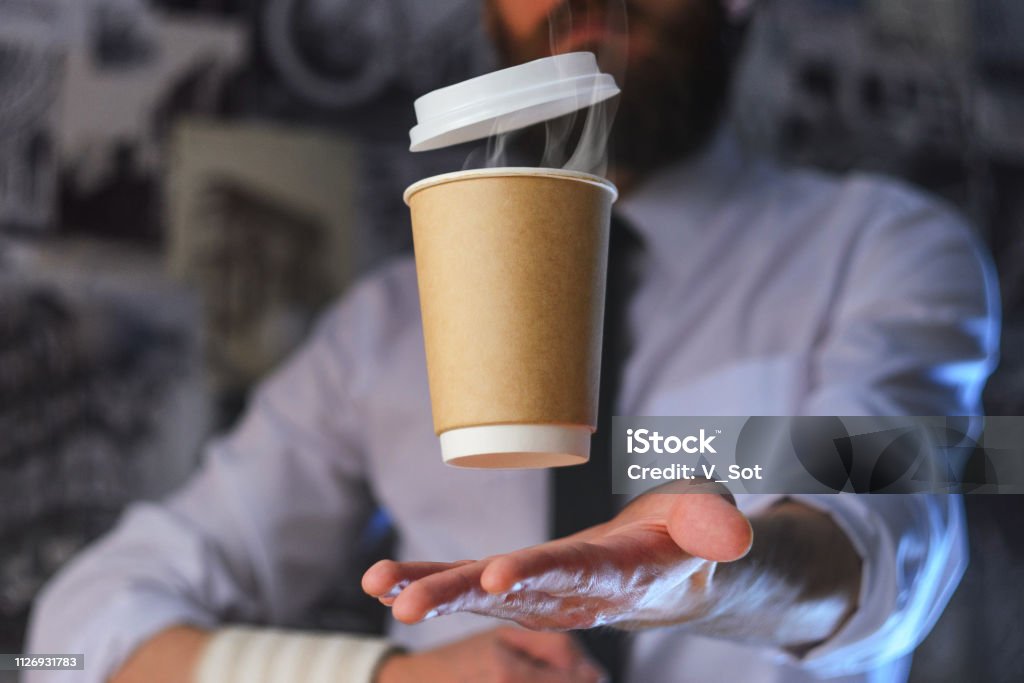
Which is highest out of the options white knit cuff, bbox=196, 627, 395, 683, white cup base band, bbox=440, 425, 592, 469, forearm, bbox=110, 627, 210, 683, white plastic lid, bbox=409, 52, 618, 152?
white plastic lid, bbox=409, 52, 618, 152

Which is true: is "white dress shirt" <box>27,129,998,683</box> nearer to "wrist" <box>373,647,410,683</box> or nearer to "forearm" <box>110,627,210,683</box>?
"forearm" <box>110,627,210,683</box>

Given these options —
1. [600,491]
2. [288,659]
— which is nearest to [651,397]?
Answer: [600,491]

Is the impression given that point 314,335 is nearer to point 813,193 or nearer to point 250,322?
point 250,322

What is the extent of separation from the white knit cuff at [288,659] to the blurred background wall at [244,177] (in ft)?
1.34

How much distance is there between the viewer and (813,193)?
3.88 ft

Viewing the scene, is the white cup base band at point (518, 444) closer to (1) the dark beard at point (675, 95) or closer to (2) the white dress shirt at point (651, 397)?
(2) the white dress shirt at point (651, 397)

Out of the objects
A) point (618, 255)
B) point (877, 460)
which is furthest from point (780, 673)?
point (618, 255)

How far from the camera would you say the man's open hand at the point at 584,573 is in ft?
1.20

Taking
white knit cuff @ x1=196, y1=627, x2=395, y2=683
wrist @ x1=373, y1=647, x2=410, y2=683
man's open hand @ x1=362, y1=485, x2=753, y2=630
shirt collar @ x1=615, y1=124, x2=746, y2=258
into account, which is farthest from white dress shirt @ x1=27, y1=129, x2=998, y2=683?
man's open hand @ x1=362, y1=485, x2=753, y2=630

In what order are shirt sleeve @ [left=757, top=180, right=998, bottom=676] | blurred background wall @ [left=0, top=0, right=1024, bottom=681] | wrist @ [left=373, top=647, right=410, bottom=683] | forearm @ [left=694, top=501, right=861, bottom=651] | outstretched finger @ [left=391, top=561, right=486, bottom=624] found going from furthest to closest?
A: blurred background wall @ [left=0, top=0, right=1024, bottom=681], wrist @ [left=373, top=647, right=410, bottom=683], shirt sleeve @ [left=757, top=180, right=998, bottom=676], forearm @ [left=694, top=501, right=861, bottom=651], outstretched finger @ [left=391, top=561, right=486, bottom=624]

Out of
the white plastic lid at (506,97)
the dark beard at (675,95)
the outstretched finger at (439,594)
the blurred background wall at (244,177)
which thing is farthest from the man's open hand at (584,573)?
the blurred background wall at (244,177)

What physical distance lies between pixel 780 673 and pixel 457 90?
81 centimetres

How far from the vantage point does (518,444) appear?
1.42 feet

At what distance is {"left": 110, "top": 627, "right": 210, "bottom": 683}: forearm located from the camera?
3.05 feet
